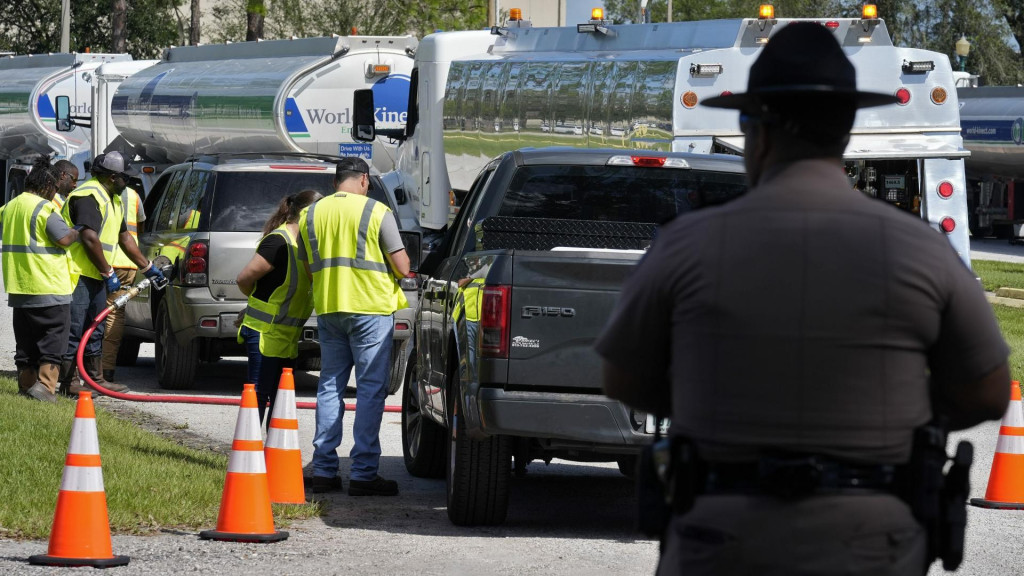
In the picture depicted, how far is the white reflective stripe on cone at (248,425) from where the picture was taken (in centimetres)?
717

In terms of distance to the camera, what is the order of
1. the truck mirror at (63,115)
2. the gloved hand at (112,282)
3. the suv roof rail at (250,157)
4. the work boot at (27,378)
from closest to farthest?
the work boot at (27,378) → the gloved hand at (112,282) → the suv roof rail at (250,157) → the truck mirror at (63,115)

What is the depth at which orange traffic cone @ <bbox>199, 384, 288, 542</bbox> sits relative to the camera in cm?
711

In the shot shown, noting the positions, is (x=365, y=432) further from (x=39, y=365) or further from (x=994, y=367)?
(x=994, y=367)

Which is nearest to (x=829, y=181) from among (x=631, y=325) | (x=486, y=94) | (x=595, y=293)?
(x=631, y=325)

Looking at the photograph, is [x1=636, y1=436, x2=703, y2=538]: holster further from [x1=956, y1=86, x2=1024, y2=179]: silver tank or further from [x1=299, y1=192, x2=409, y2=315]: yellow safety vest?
[x1=956, y1=86, x2=1024, y2=179]: silver tank

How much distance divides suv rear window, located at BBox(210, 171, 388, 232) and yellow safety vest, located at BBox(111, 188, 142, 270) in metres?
0.79

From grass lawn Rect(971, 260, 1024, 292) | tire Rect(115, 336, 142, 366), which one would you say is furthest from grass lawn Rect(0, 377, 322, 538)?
grass lawn Rect(971, 260, 1024, 292)

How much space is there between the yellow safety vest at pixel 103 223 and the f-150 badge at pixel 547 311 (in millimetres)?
5957

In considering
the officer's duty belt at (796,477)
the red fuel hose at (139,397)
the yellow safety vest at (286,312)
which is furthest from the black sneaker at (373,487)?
the officer's duty belt at (796,477)

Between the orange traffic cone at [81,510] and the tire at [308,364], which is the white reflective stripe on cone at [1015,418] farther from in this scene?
the tire at [308,364]

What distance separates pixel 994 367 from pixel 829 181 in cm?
47

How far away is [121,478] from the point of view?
27.0 ft

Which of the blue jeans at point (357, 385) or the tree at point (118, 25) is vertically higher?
the tree at point (118, 25)

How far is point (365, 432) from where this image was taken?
853 centimetres
